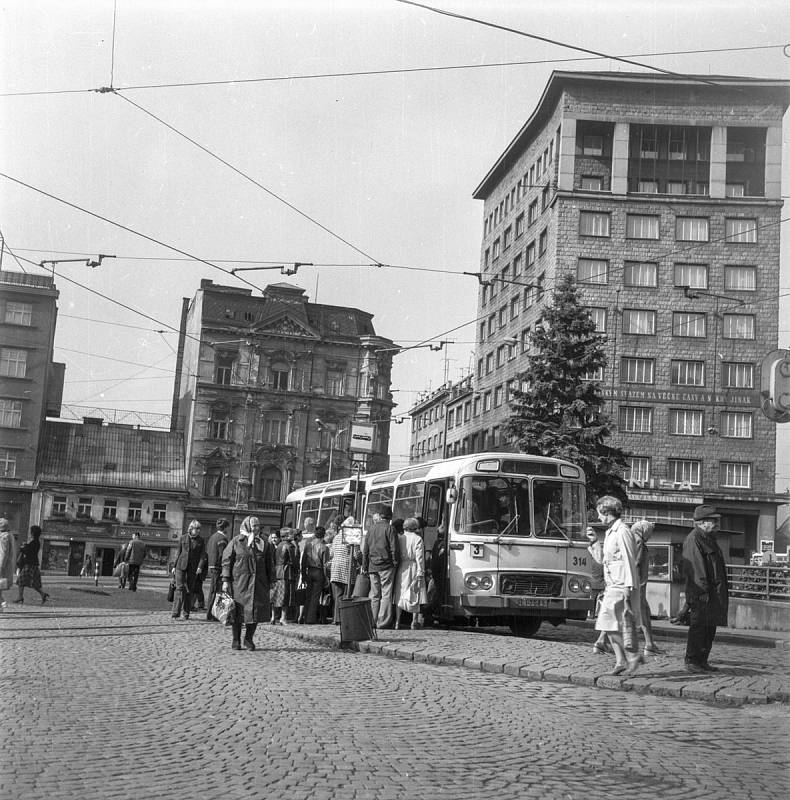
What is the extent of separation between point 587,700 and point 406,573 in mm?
6719

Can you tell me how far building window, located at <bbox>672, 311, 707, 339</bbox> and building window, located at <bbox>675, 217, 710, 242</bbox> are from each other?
15.0 feet

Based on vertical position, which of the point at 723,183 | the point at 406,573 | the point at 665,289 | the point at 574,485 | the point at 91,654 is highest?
the point at 723,183

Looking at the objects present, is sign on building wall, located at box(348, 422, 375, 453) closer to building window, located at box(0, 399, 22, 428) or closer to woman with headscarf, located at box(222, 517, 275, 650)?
woman with headscarf, located at box(222, 517, 275, 650)

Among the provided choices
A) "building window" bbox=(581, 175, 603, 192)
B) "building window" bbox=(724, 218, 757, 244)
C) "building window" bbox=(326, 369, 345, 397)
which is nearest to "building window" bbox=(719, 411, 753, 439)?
"building window" bbox=(724, 218, 757, 244)

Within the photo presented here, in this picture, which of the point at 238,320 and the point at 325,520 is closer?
the point at 325,520

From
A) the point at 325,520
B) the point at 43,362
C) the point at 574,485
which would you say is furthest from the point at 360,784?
the point at 43,362

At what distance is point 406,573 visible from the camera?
53.5ft

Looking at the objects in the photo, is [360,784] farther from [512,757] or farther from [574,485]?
[574,485]

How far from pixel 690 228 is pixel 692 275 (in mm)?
2886

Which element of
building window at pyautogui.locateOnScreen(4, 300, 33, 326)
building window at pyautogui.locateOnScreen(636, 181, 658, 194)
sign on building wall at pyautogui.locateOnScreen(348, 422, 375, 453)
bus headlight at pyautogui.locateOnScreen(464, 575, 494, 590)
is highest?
building window at pyautogui.locateOnScreen(636, 181, 658, 194)

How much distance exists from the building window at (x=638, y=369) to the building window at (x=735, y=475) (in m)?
6.12

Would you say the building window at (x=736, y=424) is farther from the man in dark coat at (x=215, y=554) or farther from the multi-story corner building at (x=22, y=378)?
the man in dark coat at (x=215, y=554)

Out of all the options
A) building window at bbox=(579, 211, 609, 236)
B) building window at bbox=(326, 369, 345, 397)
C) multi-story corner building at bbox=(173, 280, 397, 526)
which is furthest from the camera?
building window at bbox=(326, 369, 345, 397)

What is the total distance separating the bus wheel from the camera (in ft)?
58.1
